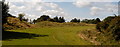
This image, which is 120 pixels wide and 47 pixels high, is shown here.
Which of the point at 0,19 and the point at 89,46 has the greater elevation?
the point at 0,19

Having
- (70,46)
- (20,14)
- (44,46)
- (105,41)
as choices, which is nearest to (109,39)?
(105,41)

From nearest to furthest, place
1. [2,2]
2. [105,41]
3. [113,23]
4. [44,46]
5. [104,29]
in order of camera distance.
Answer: [44,46], [105,41], [113,23], [104,29], [2,2]

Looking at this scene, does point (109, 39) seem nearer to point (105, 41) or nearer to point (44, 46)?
point (105, 41)

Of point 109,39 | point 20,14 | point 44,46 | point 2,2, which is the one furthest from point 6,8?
point 20,14

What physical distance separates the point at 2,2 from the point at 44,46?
2028 cm

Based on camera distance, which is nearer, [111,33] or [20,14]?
[111,33]

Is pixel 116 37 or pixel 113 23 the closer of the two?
pixel 116 37

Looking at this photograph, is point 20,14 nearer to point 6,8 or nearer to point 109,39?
point 6,8

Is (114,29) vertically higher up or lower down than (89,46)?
higher up

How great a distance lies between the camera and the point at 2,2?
3900cm

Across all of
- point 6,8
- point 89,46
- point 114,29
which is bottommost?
point 89,46

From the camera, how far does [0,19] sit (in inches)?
1503

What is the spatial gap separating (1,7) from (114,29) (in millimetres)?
22982

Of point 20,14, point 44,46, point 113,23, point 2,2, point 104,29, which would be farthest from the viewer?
point 20,14
